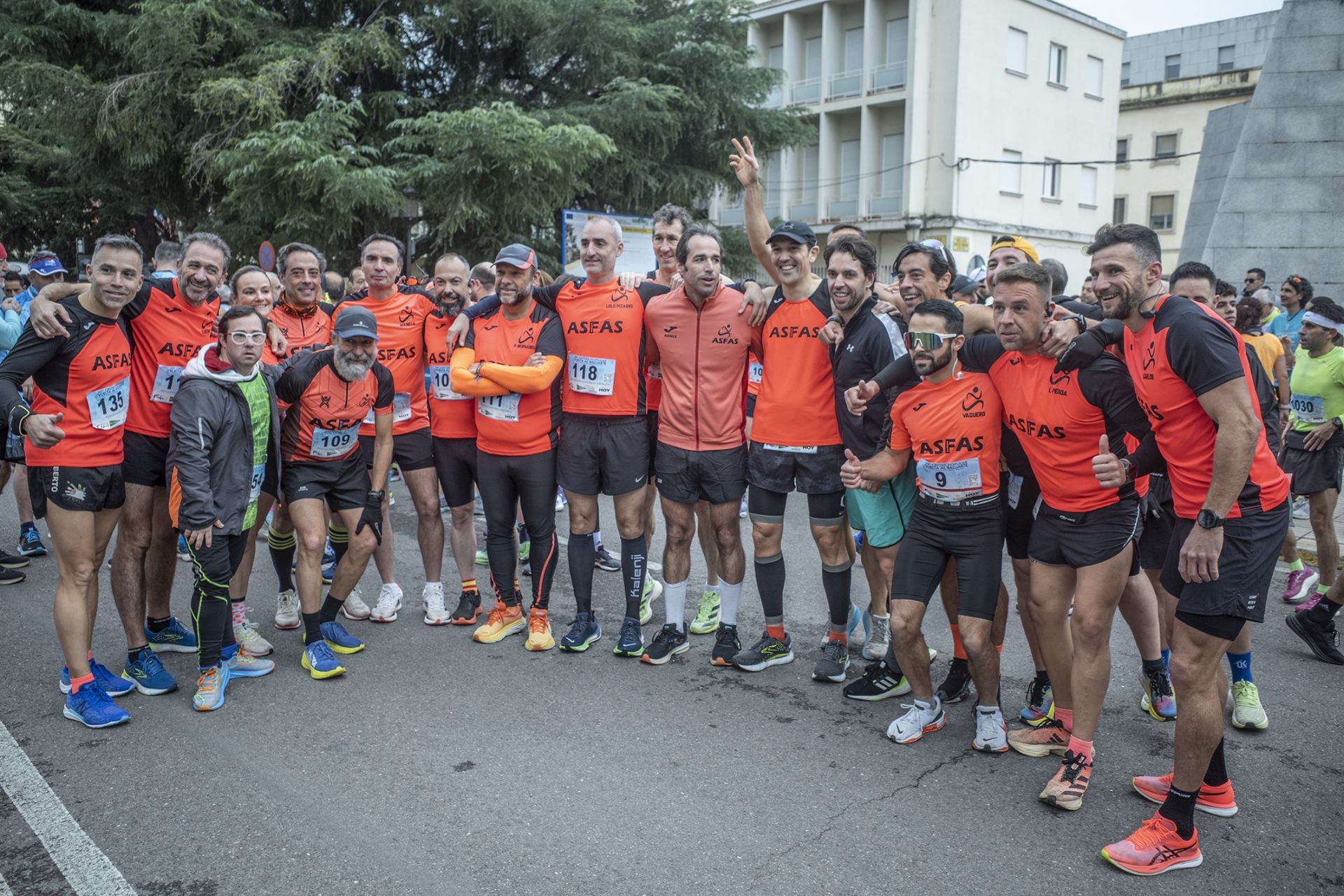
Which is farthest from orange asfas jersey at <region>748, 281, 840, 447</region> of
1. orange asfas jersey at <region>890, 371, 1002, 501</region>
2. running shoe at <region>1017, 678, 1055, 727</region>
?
running shoe at <region>1017, 678, 1055, 727</region>

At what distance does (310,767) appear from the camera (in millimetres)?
4035

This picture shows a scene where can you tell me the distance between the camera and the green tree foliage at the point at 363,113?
54.2 feet

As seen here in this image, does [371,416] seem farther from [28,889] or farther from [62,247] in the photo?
[62,247]

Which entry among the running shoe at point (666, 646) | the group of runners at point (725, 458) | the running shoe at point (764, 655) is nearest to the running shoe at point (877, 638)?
the group of runners at point (725, 458)

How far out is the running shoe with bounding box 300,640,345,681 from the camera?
5059 millimetres

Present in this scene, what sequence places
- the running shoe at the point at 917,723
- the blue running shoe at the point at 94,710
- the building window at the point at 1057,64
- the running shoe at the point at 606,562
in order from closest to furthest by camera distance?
the running shoe at the point at 917,723
the blue running shoe at the point at 94,710
the running shoe at the point at 606,562
the building window at the point at 1057,64

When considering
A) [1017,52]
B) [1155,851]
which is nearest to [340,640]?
[1155,851]

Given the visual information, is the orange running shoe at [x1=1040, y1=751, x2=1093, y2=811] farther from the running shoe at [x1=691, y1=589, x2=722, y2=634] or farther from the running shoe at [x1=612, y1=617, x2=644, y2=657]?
the running shoe at [x1=691, y1=589, x2=722, y2=634]

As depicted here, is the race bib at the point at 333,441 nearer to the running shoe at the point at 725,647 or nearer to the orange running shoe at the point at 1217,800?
the running shoe at the point at 725,647

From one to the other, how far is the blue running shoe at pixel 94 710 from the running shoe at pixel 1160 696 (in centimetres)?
479

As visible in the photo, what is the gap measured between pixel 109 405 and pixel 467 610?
7.59ft

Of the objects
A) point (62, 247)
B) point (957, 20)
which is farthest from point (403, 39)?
point (957, 20)

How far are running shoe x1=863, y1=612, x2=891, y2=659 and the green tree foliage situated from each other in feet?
42.9

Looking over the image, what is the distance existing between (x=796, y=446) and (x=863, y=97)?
3172 cm
